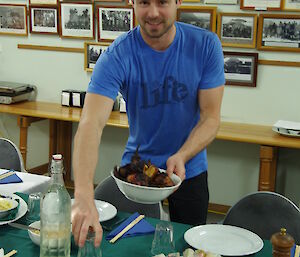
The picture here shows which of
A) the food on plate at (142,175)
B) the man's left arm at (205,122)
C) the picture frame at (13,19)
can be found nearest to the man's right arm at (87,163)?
the food on plate at (142,175)

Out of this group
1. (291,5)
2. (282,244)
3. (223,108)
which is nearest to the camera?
(282,244)

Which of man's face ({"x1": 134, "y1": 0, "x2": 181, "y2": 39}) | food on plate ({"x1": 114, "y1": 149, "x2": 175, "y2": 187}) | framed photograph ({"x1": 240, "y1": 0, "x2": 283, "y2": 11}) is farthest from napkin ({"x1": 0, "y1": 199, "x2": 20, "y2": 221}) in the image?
framed photograph ({"x1": 240, "y1": 0, "x2": 283, "y2": 11})

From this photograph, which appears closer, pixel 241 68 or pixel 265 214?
pixel 265 214

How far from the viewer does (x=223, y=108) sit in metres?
4.32

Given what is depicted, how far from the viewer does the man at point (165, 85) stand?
2113 millimetres

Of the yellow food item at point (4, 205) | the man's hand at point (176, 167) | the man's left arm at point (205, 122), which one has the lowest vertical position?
the yellow food item at point (4, 205)

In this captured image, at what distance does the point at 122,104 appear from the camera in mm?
4504

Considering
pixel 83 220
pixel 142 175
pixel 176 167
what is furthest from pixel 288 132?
pixel 83 220

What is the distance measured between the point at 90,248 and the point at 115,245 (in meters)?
0.28

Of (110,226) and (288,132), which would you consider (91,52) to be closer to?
(288,132)

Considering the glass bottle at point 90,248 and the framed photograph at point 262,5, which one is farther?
the framed photograph at point 262,5

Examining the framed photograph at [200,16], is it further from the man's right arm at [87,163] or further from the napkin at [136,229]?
the napkin at [136,229]

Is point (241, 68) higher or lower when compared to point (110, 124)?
higher

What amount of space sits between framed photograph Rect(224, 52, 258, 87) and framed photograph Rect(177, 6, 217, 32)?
0.27 metres
